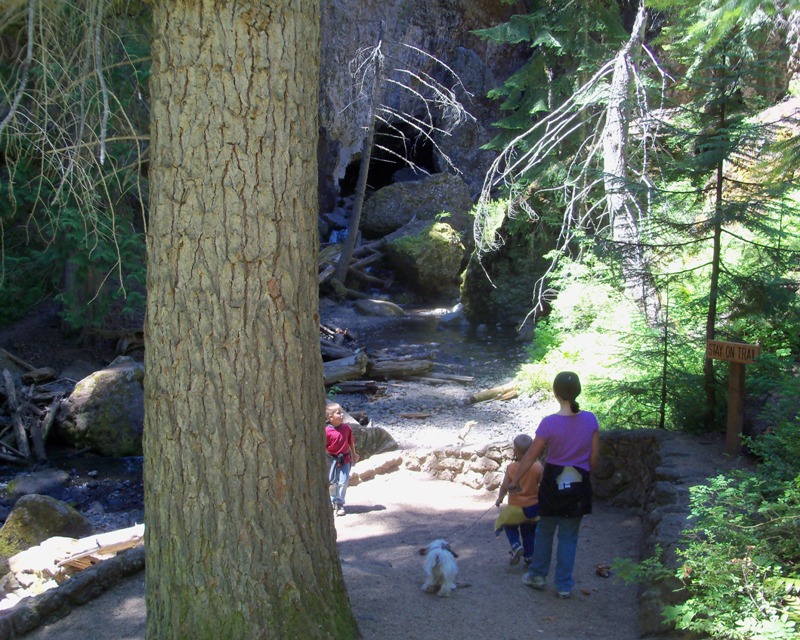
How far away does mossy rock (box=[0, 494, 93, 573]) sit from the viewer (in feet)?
24.8

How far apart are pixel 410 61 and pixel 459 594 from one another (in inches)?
1008

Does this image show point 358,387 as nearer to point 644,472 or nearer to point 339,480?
point 339,480

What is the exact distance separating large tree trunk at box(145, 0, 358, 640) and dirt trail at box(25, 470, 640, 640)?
38.9 inches

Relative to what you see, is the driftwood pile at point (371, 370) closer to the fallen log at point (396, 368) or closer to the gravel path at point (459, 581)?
the fallen log at point (396, 368)

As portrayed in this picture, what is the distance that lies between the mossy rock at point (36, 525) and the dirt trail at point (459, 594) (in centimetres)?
262

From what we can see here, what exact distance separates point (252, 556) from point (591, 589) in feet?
8.77

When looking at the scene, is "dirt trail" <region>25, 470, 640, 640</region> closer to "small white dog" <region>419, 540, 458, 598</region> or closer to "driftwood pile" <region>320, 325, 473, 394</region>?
"small white dog" <region>419, 540, 458, 598</region>

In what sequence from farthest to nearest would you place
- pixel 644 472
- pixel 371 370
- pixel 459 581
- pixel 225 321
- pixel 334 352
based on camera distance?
1. pixel 334 352
2. pixel 371 370
3. pixel 644 472
4. pixel 459 581
5. pixel 225 321

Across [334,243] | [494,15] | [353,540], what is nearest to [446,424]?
[353,540]

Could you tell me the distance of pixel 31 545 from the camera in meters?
7.59

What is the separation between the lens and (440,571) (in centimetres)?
495

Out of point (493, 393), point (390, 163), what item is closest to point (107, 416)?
point (493, 393)

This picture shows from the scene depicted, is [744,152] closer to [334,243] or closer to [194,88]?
[194,88]

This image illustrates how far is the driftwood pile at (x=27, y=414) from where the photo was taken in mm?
11617
